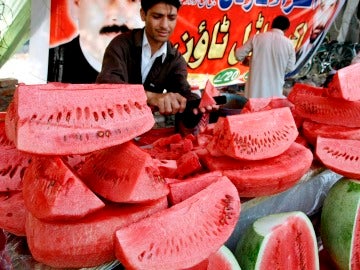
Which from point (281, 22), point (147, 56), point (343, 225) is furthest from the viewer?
point (281, 22)

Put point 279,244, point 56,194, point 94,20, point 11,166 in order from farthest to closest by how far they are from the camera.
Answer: point 94,20, point 279,244, point 11,166, point 56,194

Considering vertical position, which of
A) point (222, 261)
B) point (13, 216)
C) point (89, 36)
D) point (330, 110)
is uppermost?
point (330, 110)

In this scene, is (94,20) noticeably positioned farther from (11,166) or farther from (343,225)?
(343,225)

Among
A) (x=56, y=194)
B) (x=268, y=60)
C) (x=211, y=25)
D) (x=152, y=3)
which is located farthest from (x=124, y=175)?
(x=211, y=25)

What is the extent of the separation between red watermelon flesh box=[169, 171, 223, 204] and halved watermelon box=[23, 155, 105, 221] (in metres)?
0.29

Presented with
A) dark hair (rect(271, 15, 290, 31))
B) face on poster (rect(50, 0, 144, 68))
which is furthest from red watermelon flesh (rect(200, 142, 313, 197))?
dark hair (rect(271, 15, 290, 31))

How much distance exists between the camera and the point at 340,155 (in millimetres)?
1754

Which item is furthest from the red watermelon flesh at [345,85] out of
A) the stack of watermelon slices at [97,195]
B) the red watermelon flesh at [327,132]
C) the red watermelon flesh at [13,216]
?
the red watermelon flesh at [13,216]

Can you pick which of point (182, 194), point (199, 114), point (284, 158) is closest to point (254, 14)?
point (199, 114)

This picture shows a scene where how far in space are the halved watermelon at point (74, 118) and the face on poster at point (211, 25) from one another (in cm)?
268

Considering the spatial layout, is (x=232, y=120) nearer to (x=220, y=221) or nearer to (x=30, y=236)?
(x=220, y=221)

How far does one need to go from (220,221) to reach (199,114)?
116 cm

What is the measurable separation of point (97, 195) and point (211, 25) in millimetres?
4222

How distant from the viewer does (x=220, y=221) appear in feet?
3.94
